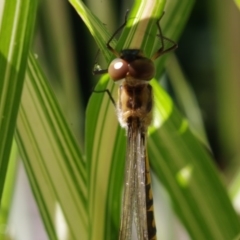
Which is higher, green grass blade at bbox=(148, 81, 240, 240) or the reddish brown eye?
the reddish brown eye

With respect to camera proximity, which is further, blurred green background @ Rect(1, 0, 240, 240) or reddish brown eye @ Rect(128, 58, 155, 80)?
blurred green background @ Rect(1, 0, 240, 240)

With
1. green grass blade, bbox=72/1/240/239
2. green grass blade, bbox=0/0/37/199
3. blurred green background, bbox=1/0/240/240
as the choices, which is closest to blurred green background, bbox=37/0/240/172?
blurred green background, bbox=1/0/240/240

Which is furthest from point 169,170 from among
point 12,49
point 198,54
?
point 198,54

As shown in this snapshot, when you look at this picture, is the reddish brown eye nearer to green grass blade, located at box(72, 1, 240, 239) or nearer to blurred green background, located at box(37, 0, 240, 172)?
green grass blade, located at box(72, 1, 240, 239)

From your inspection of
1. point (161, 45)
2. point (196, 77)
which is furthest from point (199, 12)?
point (161, 45)

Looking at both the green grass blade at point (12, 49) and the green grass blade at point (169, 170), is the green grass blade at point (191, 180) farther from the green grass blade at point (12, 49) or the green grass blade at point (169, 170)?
the green grass blade at point (12, 49)

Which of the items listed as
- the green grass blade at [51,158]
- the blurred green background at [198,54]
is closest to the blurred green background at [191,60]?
the blurred green background at [198,54]

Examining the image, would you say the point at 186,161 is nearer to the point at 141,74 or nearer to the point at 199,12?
the point at 141,74
